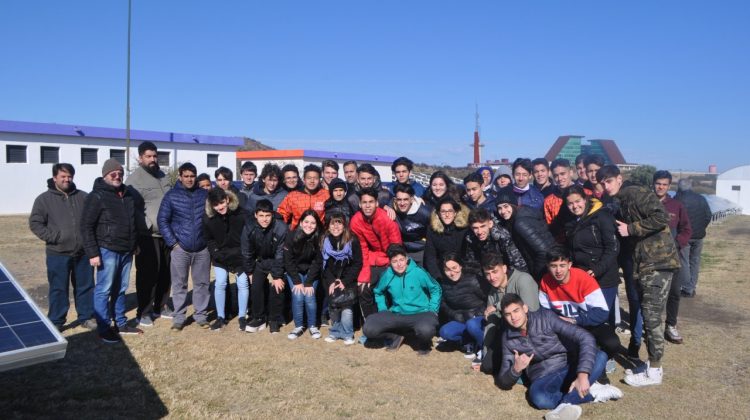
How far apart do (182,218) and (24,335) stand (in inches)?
123

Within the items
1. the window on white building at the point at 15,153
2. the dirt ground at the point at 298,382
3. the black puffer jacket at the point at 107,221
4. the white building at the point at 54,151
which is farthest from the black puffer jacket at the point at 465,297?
the window on white building at the point at 15,153

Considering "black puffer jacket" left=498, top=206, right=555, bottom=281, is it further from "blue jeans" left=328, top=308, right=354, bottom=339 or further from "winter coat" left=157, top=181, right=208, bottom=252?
"winter coat" left=157, top=181, right=208, bottom=252

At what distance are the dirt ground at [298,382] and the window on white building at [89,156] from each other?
2462cm

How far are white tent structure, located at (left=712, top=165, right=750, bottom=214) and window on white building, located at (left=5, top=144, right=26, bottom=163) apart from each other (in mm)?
41403

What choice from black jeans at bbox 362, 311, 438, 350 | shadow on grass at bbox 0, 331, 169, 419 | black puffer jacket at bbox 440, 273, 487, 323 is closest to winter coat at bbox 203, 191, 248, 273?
shadow on grass at bbox 0, 331, 169, 419

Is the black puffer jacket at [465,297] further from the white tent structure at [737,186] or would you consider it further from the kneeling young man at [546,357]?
the white tent structure at [737,186]

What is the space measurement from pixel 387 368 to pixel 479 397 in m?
0.98

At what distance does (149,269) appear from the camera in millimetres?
6121

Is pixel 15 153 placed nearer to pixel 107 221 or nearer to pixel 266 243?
pixel 107 221

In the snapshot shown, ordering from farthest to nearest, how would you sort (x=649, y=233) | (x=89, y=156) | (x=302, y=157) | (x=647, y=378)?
(x=302, y=157) → (x=89, y=156) → (x=649, y=233) → (x=647, y=378)

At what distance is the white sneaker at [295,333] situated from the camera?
567cm

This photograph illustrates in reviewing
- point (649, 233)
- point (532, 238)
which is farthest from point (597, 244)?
point (532, 238)

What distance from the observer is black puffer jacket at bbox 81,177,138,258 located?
A: 5309mm

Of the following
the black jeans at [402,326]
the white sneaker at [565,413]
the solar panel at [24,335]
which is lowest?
the white sneaker at [565,413]
